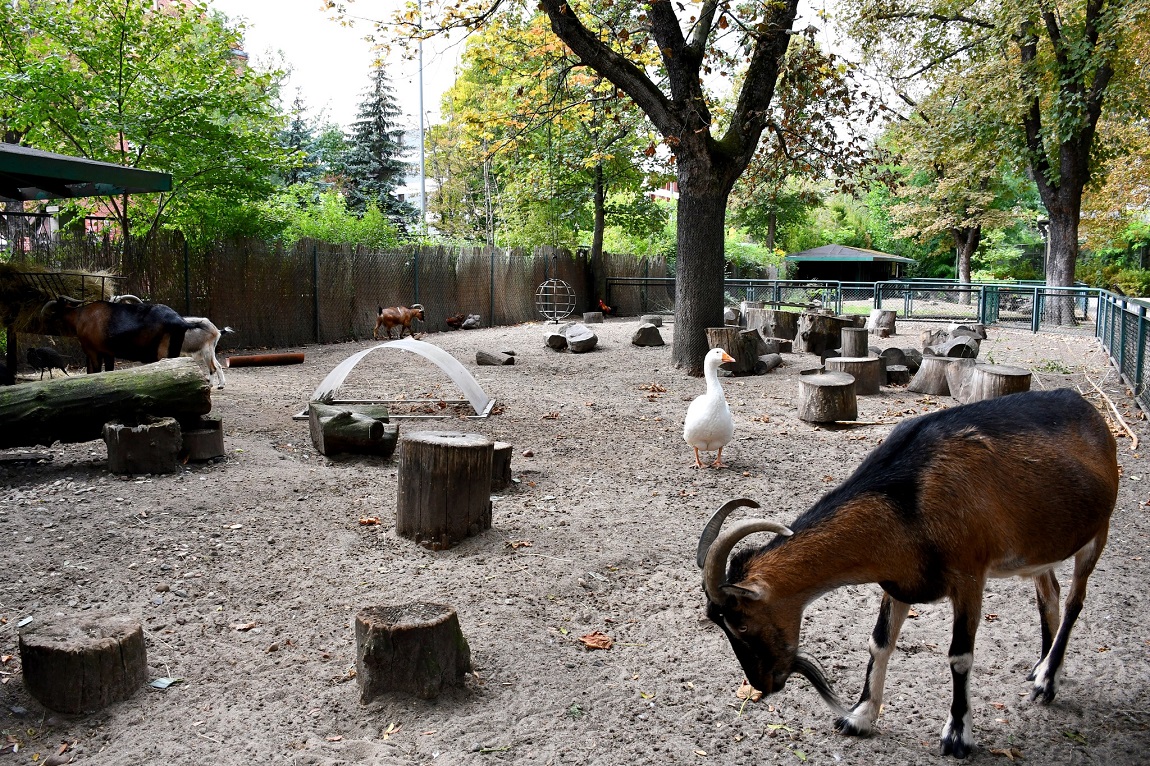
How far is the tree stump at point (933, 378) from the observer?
35.3ft

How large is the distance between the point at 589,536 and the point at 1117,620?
9.56 feet

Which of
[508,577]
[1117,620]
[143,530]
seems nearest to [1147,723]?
[1117,620]

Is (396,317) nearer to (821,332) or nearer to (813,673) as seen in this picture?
(821,332)

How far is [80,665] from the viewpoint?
10.8ft

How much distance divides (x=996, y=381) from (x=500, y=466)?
18.7 ft

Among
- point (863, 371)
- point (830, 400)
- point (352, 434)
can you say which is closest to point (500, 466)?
point (352, 434)

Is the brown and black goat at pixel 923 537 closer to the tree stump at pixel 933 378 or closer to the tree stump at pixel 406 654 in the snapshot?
the tree stump at pixel 406 654

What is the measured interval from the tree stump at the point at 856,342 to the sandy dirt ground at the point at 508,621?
5426mm

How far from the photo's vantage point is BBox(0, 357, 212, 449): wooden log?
6117mm

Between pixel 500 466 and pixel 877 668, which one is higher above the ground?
pixel 500 466

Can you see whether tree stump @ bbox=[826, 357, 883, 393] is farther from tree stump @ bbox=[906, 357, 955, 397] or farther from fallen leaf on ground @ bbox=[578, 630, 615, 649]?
fallen leaf on ground @ bbox=[578, 630, 615, 649]

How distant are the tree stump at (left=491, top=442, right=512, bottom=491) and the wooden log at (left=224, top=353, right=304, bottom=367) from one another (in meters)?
8.22

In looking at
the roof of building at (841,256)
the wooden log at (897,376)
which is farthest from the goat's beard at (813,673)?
the roof of building at (841,256)

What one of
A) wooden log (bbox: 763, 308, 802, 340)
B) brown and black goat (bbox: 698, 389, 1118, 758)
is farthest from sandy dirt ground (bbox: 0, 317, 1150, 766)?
wooden log (bbox: 763, 308, 802, 340)
